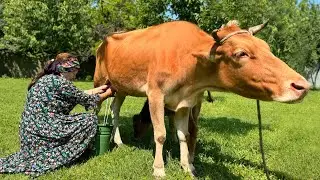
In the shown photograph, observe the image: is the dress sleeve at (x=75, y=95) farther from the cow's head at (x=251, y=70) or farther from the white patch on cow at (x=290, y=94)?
the white patch on cow at (x=290, y=94)

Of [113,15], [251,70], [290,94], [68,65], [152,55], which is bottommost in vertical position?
[290,94]

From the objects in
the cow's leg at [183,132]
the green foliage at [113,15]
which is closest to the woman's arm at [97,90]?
the cow's leg at [183,132]

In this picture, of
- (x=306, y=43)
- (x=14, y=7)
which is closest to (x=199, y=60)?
(x=14, y=7)

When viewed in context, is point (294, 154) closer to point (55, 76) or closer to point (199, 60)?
point (199, 60)

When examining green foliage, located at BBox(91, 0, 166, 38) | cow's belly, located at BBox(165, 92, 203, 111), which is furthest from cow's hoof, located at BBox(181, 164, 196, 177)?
green foliage, located at BBox(91, 0, 166, 38)

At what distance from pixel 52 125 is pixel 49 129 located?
70 millimetres

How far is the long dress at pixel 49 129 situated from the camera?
6.46 meters

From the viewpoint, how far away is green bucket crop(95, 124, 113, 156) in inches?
278

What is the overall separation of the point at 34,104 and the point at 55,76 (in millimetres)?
502

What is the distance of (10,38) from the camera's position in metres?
31.7

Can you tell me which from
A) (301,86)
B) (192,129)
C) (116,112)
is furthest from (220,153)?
(301,86)

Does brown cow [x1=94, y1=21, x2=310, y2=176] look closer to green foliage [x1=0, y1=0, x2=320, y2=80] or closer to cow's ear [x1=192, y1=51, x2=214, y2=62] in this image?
cow's ear [x1=192, y1=51, x2=214, y2=62]

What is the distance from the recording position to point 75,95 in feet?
21.7

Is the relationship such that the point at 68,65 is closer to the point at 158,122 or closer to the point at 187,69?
the point at 158,122
